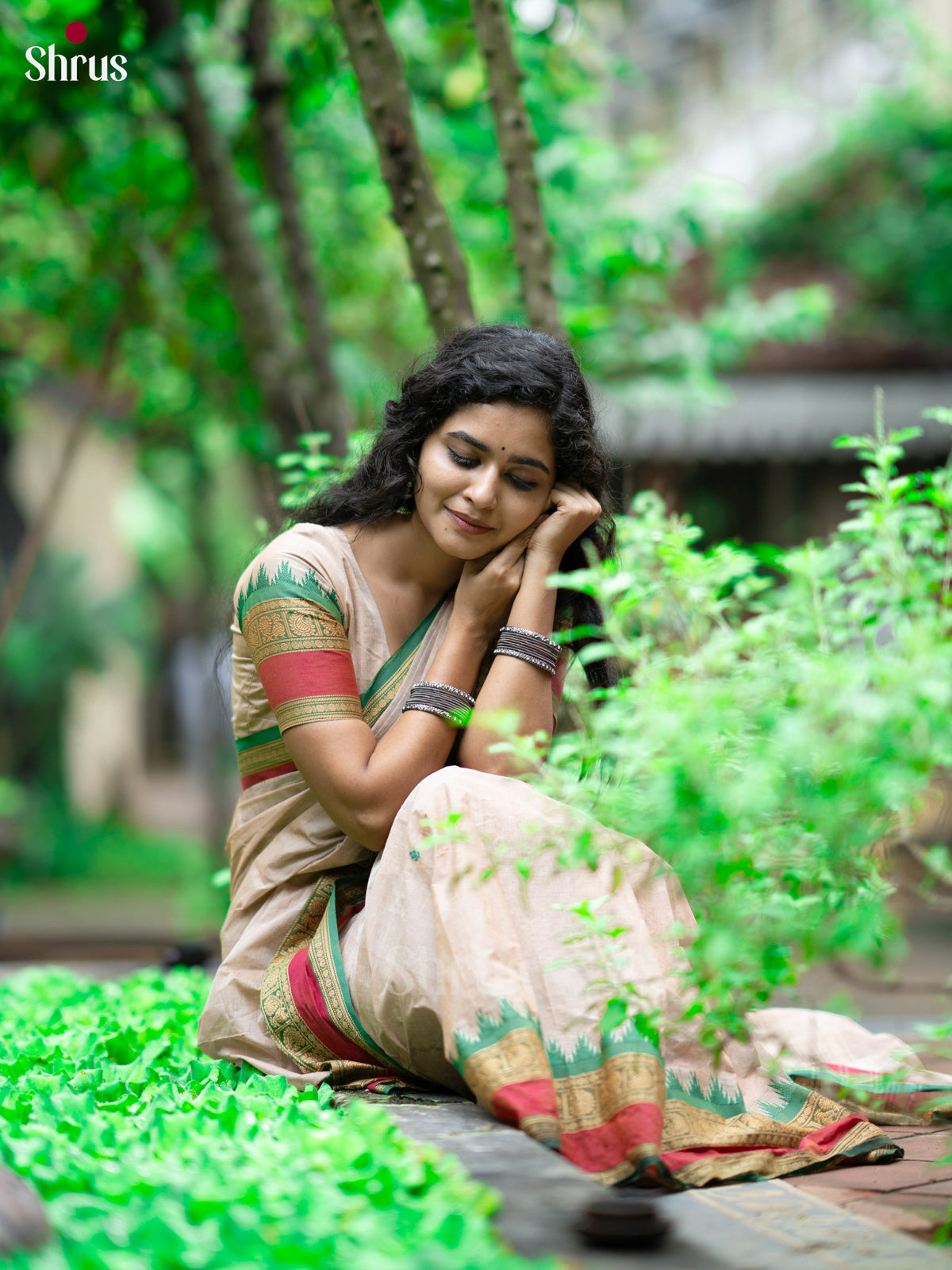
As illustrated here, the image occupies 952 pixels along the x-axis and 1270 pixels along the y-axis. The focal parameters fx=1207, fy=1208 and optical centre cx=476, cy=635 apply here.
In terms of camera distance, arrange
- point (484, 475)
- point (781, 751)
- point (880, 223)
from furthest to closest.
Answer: point (880, 223)
point (484, 475)
point (781, 751)

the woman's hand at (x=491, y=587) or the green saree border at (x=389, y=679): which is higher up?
the woman's hand at (x=491, y=587)

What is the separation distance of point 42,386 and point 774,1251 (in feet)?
40.1

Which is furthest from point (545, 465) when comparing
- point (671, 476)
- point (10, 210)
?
point (671, 476)

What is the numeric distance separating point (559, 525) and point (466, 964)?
104 cm

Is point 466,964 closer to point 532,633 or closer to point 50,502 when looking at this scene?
point 532,633

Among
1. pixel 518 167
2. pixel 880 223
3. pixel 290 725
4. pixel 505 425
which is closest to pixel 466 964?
pixel 290 725

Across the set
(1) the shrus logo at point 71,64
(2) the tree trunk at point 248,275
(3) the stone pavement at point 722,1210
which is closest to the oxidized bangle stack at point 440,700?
(3) the stone pavement at point 722,1210

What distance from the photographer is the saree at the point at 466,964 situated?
1.95 m

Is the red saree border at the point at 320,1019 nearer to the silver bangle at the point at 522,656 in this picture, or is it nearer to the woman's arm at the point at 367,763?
the woman's arm at the point at 367,763

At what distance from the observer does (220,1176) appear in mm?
1710

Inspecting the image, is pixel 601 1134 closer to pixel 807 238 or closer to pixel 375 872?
pixel 375 872

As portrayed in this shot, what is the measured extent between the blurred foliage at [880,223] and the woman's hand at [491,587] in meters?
7.77

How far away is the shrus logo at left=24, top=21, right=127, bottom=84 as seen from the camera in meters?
4.37

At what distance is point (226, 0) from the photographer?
6.77m
